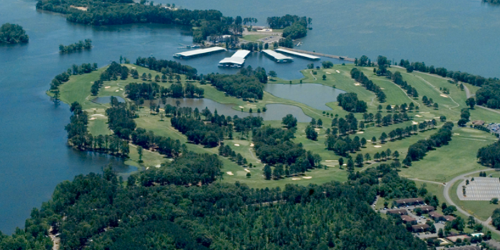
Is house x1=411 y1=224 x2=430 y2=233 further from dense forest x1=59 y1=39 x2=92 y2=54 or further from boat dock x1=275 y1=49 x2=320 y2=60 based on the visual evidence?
dense forest x1=59 y1=39 x2=92 y2=54

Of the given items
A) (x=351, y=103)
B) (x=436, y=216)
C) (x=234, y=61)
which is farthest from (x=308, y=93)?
(x=436, y=216)

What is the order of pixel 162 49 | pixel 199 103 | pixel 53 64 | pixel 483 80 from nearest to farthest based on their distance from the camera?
pixel 199 103
pixel 483 80
pixel 53 64
pixel 162 49

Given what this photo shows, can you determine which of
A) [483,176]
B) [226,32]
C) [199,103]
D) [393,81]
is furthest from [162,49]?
[483,176]

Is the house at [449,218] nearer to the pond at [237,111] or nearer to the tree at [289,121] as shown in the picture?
the tree at [289,121]

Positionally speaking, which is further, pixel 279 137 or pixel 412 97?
pixel 412 97

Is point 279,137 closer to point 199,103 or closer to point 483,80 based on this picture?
point 199,103

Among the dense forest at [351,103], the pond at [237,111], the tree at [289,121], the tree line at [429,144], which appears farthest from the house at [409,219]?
the dense forest at [351,103]

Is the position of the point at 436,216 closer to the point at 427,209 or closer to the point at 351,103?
the point at 427,209
